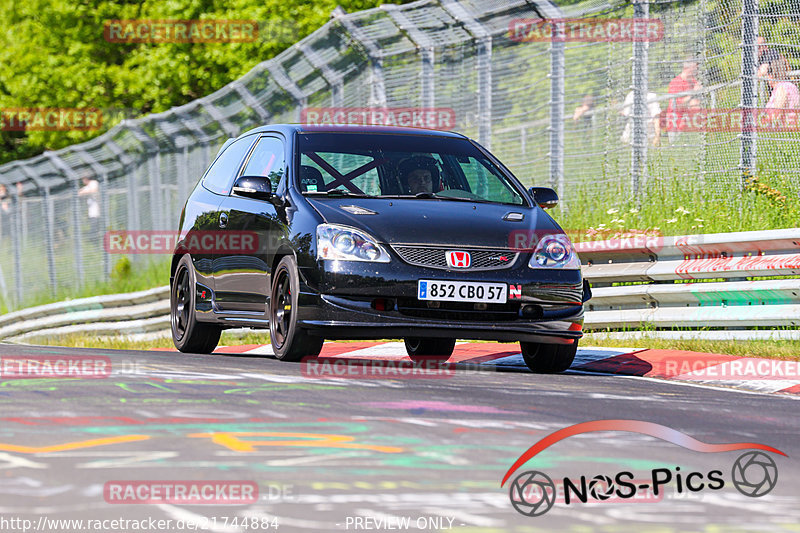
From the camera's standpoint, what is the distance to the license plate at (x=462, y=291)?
30.7 ft

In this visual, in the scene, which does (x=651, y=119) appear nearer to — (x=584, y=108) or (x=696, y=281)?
(x=584, y=108)

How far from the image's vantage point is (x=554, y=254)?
983cm

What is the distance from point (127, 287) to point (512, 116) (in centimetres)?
956

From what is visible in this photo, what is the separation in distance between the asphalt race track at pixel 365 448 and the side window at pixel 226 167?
3.07m

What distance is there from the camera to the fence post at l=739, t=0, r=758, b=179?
14.6 m

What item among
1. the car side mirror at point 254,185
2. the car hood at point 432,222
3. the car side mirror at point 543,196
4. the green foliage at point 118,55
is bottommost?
the car hood at point 432,222

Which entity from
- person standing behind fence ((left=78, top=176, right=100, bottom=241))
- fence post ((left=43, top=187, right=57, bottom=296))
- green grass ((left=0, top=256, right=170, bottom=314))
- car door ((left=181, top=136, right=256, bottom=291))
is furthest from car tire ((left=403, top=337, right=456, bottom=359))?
fence post ((left=43, top=187, right=57, bottom=296))

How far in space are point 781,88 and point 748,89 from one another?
A: 313 millimetres

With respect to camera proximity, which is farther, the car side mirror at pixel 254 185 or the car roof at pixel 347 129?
the car roof at pixel 347 129

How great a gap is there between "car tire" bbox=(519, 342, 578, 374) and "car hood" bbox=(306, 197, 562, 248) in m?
0.83

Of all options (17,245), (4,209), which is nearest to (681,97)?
(17,245)

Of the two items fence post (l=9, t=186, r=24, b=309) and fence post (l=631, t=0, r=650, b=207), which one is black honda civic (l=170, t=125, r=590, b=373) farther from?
fence post (l=9, t=186, r=24, b=309)

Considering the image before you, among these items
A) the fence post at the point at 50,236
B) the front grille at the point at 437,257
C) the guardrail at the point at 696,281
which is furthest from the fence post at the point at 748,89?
the fence post at the point at 50,236

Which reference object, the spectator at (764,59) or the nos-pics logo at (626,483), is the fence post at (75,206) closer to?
the spectator at (764,59)
